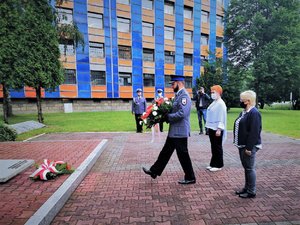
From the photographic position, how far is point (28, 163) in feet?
16.4

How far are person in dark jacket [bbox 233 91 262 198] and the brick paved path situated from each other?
261 millimetres

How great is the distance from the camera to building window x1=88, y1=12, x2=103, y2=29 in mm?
29406

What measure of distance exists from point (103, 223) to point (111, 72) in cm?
2914

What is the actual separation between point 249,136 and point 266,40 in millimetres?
26671

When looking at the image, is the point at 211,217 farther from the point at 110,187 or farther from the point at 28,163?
the point at 28,163

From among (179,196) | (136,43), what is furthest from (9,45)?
(136,43)

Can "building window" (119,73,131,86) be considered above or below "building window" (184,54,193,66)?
below

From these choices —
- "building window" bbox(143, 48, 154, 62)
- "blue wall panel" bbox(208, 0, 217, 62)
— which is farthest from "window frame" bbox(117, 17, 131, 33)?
"blue wall panel" bbox(208, 0, 217, 62)

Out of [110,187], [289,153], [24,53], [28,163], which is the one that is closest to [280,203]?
[110,187]

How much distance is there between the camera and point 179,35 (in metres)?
34.8

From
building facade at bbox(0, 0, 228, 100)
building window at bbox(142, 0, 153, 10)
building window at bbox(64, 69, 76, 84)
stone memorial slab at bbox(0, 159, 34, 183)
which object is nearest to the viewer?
stone memorial slab at bbox(0, 159, 34, 183)

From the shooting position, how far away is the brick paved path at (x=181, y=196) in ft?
10.3

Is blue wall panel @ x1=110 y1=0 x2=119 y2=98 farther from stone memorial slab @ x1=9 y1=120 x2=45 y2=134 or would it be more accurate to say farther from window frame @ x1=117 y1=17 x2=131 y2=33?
stone memorial slab @ x1=9 y1=120 x2=45 y2=134

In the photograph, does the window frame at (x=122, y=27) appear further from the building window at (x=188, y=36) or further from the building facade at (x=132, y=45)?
the building window at (x=188, y=36)
